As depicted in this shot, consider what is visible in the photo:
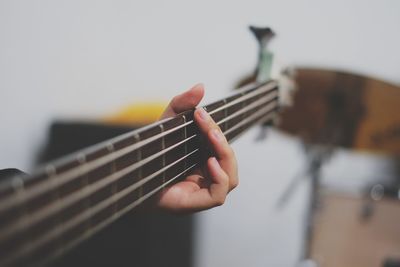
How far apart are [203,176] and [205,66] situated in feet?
2.58

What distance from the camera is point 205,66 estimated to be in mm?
1389

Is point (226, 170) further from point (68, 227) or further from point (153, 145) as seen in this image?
point (68, 227)

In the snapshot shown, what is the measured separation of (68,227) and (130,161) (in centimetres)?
11

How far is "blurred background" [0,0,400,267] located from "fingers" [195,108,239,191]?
1.57 ft

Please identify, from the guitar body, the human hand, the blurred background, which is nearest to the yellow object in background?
the blurred background

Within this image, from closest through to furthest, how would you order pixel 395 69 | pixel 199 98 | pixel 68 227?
pixel 68 227 < pixel 199 98 < pixel 395 69

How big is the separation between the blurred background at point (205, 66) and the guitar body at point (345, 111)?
0.51 ft

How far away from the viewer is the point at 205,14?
1.34 metres

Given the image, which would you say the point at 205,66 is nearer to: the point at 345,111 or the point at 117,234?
the point at 345,111

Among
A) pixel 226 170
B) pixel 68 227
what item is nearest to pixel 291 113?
pixel 226 170

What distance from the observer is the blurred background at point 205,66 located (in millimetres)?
1094

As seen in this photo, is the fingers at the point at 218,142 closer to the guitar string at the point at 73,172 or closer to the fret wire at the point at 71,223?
the guitar string at the point at 73,172

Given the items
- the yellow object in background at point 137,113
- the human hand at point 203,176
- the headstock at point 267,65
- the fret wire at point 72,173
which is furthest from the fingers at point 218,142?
the yellow object in background at point 137,113

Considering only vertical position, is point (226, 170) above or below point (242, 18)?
below
